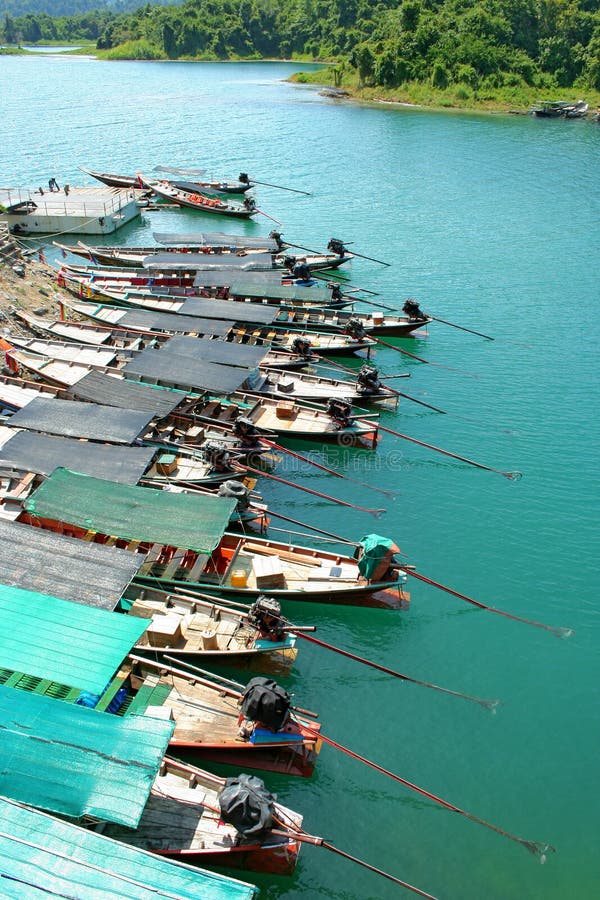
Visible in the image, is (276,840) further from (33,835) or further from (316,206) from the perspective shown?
(316,206)

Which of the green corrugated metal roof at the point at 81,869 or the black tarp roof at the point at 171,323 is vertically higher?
the black tarp roof at the point at 171,323

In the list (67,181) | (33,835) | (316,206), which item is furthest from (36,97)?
(33,835)

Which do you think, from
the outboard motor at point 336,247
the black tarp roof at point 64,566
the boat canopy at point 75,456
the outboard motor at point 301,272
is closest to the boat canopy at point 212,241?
the outboard motor at point 336,247

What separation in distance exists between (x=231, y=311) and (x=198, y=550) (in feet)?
70.2

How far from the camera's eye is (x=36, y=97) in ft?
414

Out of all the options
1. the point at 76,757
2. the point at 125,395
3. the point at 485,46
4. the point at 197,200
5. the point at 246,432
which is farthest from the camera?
the point at 485,46

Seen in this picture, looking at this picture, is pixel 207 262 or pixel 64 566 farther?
pixel 207 262

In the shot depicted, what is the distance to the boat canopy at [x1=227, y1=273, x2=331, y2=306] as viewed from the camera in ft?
144

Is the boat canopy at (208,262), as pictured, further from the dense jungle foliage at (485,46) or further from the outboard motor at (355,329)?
the dense jungle foliage at (485,46)

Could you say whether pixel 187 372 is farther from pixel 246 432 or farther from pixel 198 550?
pixel 198 550

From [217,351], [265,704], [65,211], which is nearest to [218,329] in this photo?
[217,351]

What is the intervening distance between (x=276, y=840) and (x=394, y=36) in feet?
477

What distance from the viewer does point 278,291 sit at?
44.3 meters

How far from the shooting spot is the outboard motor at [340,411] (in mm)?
33938
